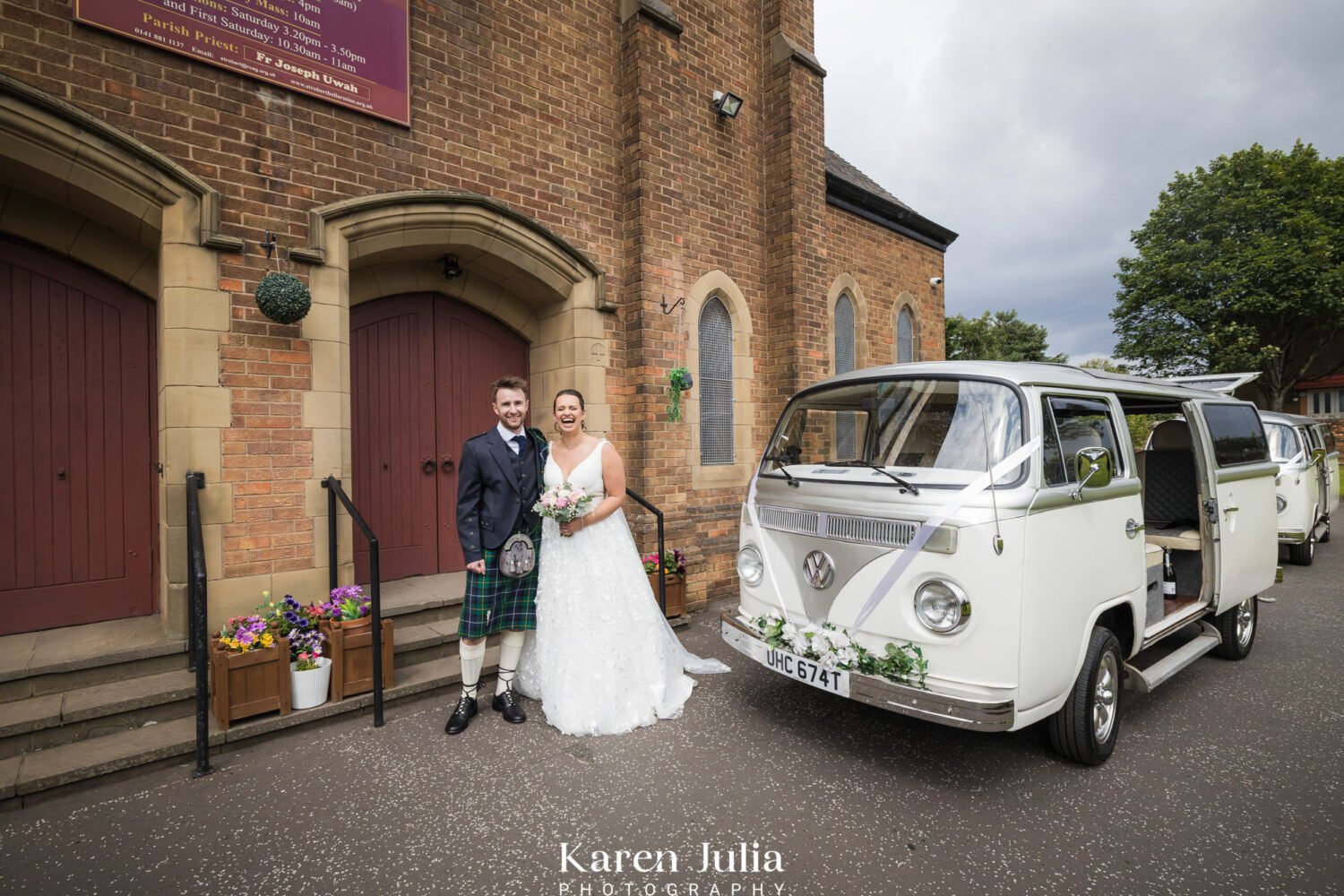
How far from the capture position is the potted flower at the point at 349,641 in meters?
3.80

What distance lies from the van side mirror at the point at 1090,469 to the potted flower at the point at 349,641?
3.98 meters

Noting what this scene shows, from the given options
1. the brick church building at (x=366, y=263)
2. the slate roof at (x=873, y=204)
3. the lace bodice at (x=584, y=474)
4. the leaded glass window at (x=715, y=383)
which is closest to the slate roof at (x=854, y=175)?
the slate roof at (x=873, y=204)

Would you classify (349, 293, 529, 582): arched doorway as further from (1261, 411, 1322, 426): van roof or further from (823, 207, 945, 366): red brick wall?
(1261, 411, 1322, 426): van roof

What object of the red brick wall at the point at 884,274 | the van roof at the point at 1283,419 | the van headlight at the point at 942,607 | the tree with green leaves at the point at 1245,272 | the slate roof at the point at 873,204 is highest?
the tree with green leaves at the point at 1245,272

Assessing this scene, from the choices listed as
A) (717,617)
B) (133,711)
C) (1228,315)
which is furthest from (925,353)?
(1228,315)

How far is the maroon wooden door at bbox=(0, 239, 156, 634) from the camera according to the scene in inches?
157

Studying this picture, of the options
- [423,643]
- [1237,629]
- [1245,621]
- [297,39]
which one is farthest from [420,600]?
[1245,621]

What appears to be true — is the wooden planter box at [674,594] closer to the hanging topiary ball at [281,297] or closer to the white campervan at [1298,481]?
the hanging topiary ball at [281,297]

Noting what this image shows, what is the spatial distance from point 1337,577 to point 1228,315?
21.8m

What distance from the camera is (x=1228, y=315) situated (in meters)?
23.6

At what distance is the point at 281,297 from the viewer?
13.1 ft

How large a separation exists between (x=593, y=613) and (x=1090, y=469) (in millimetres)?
2737

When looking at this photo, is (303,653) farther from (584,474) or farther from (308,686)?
(584,474)

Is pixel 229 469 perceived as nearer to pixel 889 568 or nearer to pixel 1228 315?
pixel 889 568
